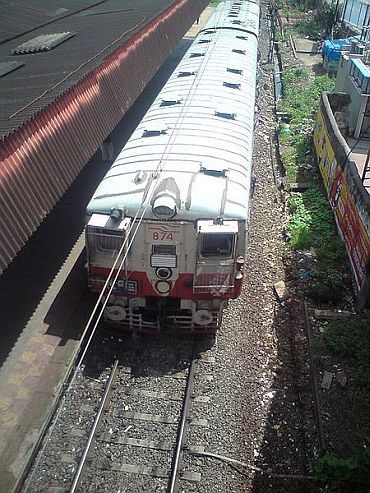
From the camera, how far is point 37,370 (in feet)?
33.2

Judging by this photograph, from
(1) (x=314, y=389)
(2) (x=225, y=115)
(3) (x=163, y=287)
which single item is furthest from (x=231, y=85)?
(1) (x=314, y=389)

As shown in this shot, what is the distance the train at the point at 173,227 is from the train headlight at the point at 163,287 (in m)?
0.02

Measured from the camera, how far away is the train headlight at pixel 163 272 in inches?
396

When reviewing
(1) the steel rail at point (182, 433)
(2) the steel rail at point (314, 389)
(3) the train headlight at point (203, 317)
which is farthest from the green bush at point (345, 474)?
(3) the train headlight at point (203, 317)

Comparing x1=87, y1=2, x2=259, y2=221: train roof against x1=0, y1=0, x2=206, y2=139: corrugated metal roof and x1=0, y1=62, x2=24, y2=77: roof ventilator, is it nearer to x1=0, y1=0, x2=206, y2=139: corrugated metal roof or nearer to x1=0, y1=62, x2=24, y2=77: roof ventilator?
x1=0, y1=0, x2=206, y2=139: corrugated metal roof

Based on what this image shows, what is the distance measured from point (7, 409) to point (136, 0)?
25.6 m

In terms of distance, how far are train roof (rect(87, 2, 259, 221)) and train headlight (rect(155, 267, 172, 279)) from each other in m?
1.18

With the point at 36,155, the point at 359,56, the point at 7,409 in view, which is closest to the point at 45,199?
the point at 36,155

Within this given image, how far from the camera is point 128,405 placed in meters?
9.41

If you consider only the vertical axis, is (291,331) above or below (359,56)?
below

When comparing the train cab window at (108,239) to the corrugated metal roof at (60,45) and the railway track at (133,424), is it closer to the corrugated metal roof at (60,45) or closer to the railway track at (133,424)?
the railway track at (133,424)

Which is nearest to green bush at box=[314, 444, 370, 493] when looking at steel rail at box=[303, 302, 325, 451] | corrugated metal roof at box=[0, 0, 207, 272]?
steel rail at box=[303, 302, 325, 451]

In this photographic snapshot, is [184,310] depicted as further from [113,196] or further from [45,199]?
[45,199]

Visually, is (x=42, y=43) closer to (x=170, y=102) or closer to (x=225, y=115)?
(x=170, y=102)
